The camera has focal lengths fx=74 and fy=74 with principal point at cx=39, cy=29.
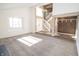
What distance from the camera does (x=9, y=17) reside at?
4039 mm

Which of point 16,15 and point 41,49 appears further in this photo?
point 16,15

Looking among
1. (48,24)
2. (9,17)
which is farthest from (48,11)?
(9,17)

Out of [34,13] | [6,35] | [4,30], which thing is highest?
[34,13]

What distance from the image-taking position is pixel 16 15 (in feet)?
14.3

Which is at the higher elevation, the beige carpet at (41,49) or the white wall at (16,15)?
the white wall at (16,15)

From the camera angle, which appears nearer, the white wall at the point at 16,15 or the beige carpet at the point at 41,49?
the beige carpet at the point at 41,49

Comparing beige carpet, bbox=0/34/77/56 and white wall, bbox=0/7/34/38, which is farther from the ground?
white wall, bbox=0/7/34/38

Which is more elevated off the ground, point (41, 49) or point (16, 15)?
point (16, 15)

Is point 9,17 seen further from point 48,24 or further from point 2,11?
point 48,24

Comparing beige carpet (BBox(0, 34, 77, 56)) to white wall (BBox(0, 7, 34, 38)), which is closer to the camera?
beige carpet (BBox(0, 34, 77, 56))

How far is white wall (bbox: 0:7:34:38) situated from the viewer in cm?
382

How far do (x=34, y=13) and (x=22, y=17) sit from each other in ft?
3.81

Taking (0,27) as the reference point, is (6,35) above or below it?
below

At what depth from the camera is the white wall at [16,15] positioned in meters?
3.82
